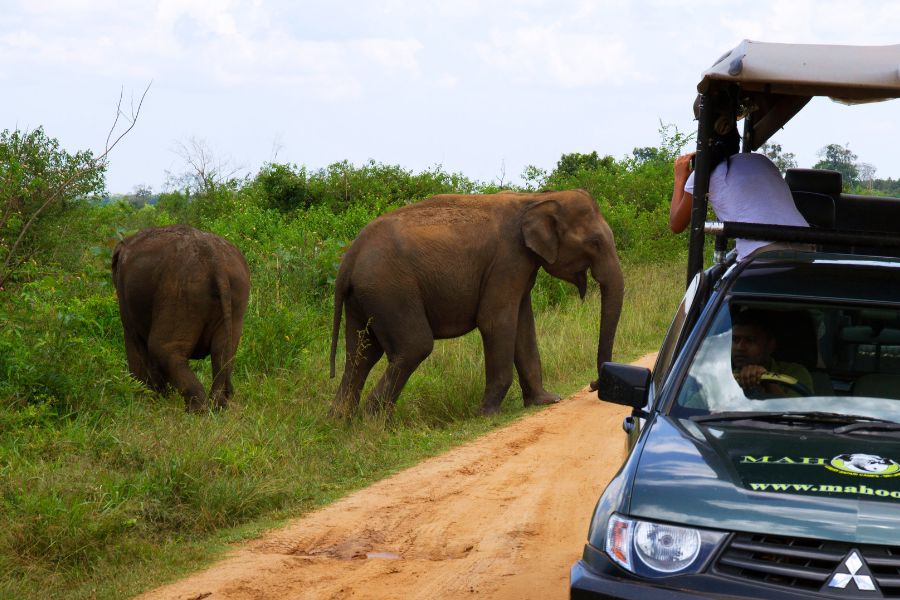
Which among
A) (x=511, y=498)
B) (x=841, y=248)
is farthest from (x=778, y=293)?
(x=511, y=498)

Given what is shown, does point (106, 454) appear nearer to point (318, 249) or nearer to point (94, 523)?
point (94, 523)

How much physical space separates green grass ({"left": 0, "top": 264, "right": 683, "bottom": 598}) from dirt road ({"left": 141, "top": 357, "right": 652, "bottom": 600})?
260 mm

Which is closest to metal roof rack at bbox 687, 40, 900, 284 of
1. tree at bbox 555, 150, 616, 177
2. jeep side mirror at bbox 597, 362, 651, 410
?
jeep side mirror at bbox 597, 362, 651, 410

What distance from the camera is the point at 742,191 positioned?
5840 millimetres


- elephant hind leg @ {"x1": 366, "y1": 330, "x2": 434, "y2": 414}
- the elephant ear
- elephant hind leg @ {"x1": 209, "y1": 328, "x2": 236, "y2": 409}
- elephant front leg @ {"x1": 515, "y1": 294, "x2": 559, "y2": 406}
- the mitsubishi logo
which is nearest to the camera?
the mitsubishi logo

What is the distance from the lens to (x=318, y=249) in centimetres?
1469

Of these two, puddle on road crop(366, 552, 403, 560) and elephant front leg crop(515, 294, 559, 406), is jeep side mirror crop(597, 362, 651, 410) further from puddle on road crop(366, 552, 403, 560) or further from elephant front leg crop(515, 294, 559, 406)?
elephant front leg crop(515, 294, 559, 406)

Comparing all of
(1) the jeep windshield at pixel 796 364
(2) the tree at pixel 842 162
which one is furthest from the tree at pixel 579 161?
(1) the jeep windshield at pixel 796 364

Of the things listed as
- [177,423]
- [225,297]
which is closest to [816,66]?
[177,423]

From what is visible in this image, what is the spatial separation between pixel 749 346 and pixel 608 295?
6.74 metres

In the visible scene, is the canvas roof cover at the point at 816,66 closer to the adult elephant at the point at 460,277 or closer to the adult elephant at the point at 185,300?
the adult elephant at the point at 460,277

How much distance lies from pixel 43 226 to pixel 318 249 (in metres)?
3.42

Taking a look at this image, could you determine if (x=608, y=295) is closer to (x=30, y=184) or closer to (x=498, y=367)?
(x=498, y=367)

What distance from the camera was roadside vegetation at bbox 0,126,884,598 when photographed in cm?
570
